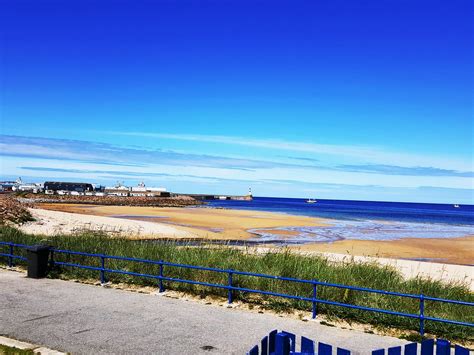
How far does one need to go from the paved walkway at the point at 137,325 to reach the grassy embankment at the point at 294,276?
3.34ft

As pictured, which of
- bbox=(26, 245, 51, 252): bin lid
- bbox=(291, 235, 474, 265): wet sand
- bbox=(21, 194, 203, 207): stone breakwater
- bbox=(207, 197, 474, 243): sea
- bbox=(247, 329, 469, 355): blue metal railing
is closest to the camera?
bbox=(247, 329, 469, 355): blue metal railing

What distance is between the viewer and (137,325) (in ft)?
28.9

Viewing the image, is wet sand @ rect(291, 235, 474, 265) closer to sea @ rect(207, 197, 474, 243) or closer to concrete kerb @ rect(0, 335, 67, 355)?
sea @ rect(207, 197, 474, 243)

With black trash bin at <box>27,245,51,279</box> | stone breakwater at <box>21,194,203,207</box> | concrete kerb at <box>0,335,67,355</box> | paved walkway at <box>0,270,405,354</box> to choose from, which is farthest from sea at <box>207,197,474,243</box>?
concrete kerb at <box>0,335,67,355</box>

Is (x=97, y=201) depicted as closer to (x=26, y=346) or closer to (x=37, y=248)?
(x=37, y=248)

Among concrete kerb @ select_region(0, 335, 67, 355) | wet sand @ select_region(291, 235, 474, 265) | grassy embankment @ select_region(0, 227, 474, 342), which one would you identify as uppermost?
grassy embankment @ select_region(0, 227, 474, 342)

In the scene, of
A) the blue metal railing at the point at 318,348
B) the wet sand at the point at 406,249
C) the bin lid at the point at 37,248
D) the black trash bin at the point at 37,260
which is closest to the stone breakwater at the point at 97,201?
the wet sand at the point at 406,249

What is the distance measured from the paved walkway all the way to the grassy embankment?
1018 millimetres

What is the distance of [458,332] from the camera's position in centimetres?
923

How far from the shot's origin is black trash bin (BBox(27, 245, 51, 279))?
42.2 feet

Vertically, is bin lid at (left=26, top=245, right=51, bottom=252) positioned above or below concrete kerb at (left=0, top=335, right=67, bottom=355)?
above

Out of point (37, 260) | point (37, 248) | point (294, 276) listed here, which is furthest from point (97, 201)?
point (294, 276)

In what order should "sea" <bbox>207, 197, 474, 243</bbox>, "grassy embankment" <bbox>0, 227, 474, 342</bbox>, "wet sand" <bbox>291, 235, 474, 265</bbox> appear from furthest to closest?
"sea" <bbox>207, 197, 474, 243</bbox>
"wet sand" <bbox>291, 235, 474, 265</bbox>
"grassy embankment" <bbox>0, 227, 474, 342</bbox>

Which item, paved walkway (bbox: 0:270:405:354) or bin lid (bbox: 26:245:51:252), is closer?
paved walkway (bbox: 0:270:405:354)
